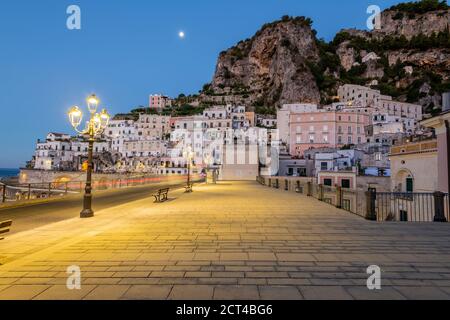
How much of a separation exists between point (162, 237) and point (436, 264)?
6547mm

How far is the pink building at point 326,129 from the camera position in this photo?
220ft

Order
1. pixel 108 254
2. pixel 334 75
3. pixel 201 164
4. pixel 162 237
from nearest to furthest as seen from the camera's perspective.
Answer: pixel 108 254, pixel 162 237, pixel 201 164, pixel 334 75

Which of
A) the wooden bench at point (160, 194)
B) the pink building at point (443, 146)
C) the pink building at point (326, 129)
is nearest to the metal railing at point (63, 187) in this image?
the wooden bench at point (160, 194)

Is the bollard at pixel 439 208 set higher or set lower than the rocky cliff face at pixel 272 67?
lower

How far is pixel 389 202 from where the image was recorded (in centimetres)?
2314

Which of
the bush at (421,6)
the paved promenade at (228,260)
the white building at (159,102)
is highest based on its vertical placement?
the bush at (421,6)

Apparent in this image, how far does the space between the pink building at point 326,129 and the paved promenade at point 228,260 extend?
62253mm

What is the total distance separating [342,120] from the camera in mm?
67812

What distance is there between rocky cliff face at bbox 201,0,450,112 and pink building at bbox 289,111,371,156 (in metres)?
32.6

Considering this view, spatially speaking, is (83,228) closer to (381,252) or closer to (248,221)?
(248,221)

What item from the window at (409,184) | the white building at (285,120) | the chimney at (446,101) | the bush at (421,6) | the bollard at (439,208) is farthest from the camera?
the bush at (421,6)

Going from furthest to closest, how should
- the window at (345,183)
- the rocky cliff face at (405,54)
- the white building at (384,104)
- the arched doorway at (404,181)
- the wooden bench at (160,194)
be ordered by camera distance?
the rocky cliff face at (405,54), the white building at (384,104), the window at (345,183), the arched doorway at (404,181), the wooden bench at (160,194)

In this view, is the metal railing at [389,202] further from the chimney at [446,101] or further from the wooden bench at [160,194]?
the wooden bench at [160,194]

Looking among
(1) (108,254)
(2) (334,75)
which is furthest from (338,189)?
(2) (334,75)
